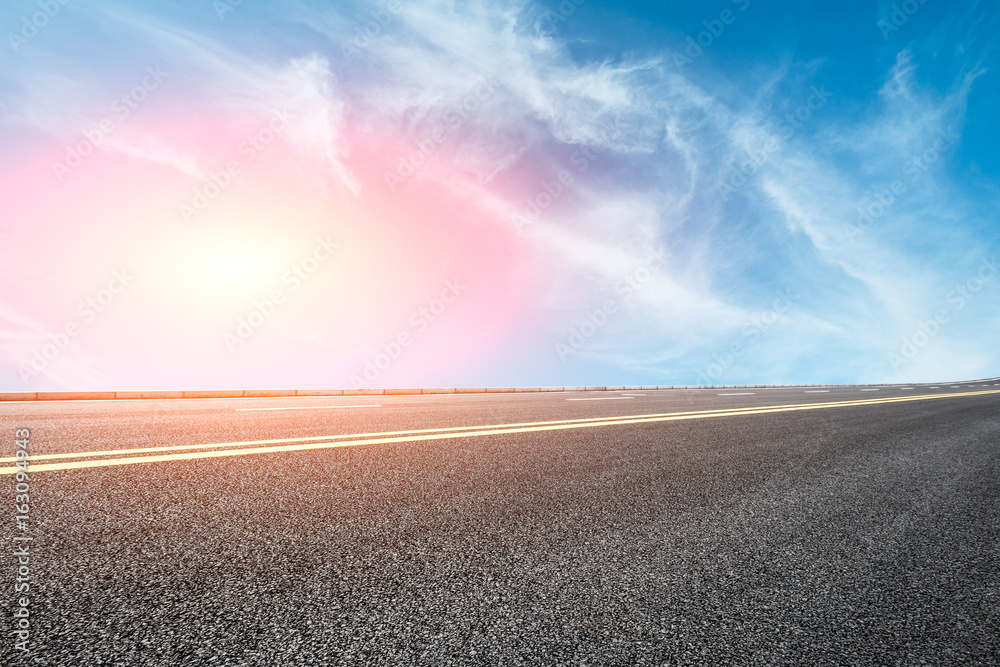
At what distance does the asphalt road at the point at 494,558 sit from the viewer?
1.33 m

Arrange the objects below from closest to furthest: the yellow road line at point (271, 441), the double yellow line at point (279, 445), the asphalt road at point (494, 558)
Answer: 1. the asphalt road at point (494, 558)
2. the double yellow line at point (279, 445)
3. the yellow road line at point (271, 441)

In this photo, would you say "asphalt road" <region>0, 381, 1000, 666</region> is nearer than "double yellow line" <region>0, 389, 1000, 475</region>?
Yes

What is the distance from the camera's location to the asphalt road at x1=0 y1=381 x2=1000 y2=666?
133 centimetres

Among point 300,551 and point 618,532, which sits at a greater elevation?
point 618,532

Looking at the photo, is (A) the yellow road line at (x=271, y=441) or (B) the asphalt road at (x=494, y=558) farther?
(A) the yellow road line at (x=271, y=441)

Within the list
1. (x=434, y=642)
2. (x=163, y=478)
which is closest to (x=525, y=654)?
(x=434, y=642)

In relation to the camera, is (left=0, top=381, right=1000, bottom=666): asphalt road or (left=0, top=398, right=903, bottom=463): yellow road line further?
(left=0, top=398, right=903, bottom=463): yellow road line

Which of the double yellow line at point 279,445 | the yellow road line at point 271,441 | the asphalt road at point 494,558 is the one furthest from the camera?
the yellow road line at point 271,441

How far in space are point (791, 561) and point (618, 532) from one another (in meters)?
0.69

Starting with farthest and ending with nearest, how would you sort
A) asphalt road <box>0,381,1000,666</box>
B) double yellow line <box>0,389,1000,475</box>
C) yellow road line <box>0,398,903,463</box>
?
yellow road line <box>0,398,903,463</box>, double yellow line <box>0,389,1000,475</box>, asphalt road <box>0,381,1000,666</box>

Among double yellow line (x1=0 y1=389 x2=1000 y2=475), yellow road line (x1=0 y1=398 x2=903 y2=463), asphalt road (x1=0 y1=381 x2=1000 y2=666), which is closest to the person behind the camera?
asphalt road (x1=0 y1=381 x2=1000 y2=666)

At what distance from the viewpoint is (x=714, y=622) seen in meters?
1.47

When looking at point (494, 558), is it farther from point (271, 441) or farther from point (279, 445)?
point (271, 441)

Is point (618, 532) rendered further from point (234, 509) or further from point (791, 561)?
point (234, 509)
